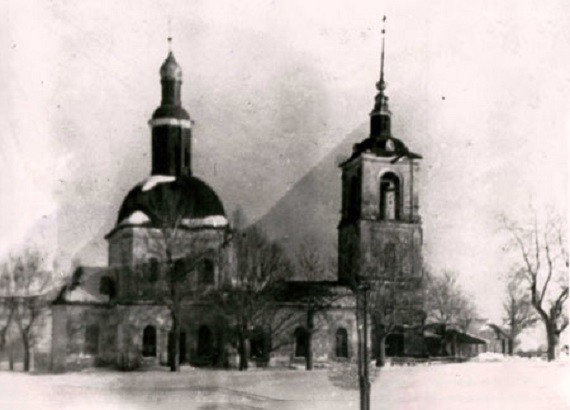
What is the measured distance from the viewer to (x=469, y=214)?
14.3 feet

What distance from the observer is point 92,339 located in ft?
13.4

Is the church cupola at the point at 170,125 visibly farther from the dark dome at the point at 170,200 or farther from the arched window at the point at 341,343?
the arched window at the point at 341,343

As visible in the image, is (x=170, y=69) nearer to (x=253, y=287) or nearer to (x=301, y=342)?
(x=253, y=287)

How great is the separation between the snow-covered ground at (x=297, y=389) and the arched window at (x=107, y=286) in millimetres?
319

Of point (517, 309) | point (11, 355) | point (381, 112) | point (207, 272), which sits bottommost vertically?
point (11, 355)

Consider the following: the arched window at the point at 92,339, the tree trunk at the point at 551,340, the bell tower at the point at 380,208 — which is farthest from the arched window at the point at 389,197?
the arched window at the point at 92,339

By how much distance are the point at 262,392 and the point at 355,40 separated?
1494 mm

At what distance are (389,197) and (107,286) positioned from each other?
122 cm

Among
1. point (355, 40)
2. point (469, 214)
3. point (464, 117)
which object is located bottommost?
point (469, 214)

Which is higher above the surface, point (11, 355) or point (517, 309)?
point (517, 309)

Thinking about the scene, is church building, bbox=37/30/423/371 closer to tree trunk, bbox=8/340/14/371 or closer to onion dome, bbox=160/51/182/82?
onion dome, bbox=160/51/182/82

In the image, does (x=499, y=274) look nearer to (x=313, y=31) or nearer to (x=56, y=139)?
(x=313, y=31)

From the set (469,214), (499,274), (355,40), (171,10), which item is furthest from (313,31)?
(499,274)

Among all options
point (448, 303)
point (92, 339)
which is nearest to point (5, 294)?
point (92, 339)
